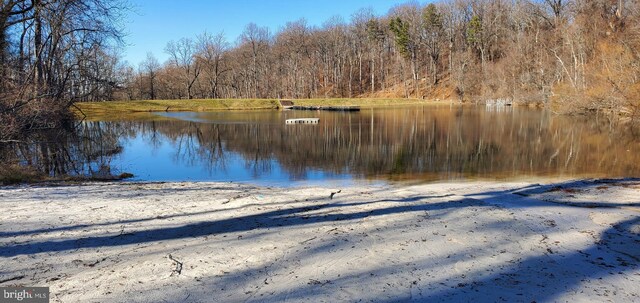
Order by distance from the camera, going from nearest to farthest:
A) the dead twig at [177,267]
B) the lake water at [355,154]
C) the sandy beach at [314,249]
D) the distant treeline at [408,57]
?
the sandy beach at [314,249] < the dead twig at [177,267] < the lake water at [355,154] < the distant treeline at [408,57]

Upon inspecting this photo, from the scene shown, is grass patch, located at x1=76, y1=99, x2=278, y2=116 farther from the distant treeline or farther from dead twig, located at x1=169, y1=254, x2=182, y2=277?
dead twig, located at x1=169, y1=254, x2=182, y2=277

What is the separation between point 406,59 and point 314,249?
81.0 meters

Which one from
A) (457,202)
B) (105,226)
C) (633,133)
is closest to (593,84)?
(633,133)

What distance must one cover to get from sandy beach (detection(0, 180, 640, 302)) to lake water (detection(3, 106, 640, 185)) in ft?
20.9

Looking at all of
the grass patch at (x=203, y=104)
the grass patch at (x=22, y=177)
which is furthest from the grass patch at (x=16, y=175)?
the grass patch at (x=203, y=104)

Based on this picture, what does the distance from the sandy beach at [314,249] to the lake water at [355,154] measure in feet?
20.9

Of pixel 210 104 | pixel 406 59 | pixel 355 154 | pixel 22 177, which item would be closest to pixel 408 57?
pixel 406 59

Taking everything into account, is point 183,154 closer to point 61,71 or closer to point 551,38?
point 61,71

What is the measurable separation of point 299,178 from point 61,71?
1332 centimetres

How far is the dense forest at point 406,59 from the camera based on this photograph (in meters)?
14.7

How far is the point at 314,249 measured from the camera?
15.9 ft

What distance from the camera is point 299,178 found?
13.5 meters

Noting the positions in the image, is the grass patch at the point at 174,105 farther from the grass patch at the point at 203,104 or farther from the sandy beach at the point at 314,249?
the sandy beach at the point at 314,249

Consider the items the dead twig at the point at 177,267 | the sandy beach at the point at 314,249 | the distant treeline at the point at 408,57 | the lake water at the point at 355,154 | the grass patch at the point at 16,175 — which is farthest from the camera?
the distant treeline at the point at 408,57
